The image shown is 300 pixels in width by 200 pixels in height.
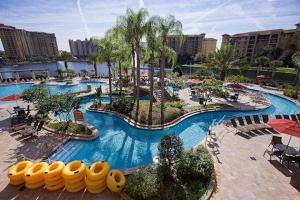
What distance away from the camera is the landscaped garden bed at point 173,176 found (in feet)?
21.0

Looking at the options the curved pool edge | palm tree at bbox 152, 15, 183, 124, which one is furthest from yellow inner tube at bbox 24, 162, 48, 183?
palm tree at bbox 152, 15, 183, 124

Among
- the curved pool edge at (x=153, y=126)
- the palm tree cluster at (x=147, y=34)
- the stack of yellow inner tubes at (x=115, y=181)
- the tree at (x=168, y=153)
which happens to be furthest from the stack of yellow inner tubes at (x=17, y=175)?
the palm tree cluster at (x=147, y=34)

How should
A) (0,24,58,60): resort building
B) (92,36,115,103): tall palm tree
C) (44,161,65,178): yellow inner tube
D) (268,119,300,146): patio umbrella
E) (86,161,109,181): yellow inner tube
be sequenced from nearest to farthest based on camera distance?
(86,161,109,181): yellow inner tube → (44,161,65,178): yellow inner tube → (268,119,300,146): patio umbrella → (92,36,115,103): tall palm tree → (0,24,58,60): resort building

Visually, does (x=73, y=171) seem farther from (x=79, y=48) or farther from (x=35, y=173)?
(x=79, y=48)

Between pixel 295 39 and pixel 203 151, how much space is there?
7604 cm

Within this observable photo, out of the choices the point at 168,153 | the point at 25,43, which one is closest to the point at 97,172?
the point at 168,153

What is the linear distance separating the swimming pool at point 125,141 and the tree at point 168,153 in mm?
2618

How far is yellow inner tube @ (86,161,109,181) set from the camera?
21.7ft

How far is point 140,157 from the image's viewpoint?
1048cm

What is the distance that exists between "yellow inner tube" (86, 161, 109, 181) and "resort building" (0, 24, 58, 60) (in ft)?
407

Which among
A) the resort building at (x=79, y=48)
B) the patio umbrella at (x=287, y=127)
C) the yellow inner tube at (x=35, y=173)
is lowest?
the yellow inner tube at (x=35, y=173)

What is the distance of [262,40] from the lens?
75875mm

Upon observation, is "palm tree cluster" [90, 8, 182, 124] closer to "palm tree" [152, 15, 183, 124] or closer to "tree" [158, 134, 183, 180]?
"palm tree" [152, 15, 183, 124]

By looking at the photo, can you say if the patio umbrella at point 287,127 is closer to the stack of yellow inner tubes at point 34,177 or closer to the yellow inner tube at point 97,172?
the yellow inner tube at point 97,172
